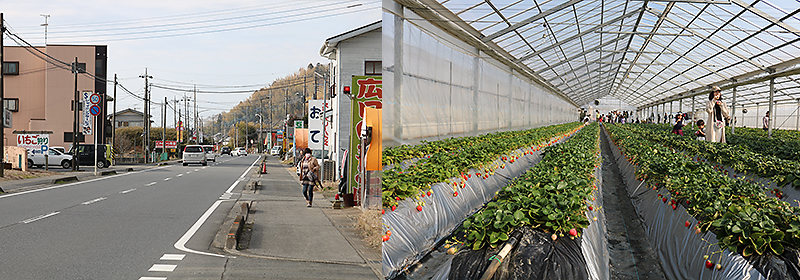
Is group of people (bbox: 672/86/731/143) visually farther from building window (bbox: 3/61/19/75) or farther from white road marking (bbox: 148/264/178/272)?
building window (bbox: 3/61/19/75)

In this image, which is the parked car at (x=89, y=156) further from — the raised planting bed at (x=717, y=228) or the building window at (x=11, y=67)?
the raised planting bed at (x=717, y=228)

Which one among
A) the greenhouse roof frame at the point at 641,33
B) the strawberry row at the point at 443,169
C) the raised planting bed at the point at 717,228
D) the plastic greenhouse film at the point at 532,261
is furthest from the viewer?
the greenhouse roof frame at the point at 641,33

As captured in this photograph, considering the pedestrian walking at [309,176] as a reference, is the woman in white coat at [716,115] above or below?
above

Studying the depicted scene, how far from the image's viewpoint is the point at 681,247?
5402 mm

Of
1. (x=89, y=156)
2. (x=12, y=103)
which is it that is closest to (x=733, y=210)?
(x=89, y=156)

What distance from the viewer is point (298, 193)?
16031mm

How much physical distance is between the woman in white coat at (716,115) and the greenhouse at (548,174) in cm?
8

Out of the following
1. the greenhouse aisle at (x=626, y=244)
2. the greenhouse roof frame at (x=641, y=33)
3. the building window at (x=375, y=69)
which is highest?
the greenhouse roof frame at (x=641, y=33)

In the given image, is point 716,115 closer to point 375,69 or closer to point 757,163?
point 757,163

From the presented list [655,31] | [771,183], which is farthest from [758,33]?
[771,183]

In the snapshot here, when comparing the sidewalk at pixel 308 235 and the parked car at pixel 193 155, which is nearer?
the sidewalk at pixel 308 235

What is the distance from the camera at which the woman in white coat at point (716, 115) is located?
11923 mm

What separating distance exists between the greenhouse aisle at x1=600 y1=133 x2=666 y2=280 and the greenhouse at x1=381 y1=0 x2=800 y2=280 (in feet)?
0.10

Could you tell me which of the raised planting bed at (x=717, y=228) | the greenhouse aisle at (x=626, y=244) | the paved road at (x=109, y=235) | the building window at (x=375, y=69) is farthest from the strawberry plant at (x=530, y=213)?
the paved road at (x=109, y=235)
